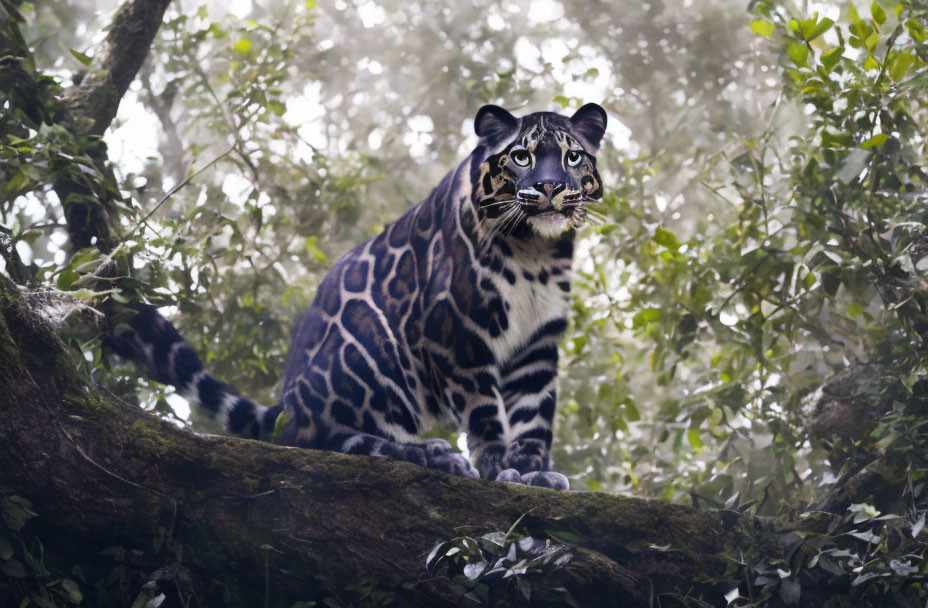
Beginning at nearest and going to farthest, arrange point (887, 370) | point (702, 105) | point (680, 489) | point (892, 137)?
point (887, 370) < point (892, 137) < point (680, 489) < point (702, 105)

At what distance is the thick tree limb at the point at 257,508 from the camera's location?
3588 millimetres

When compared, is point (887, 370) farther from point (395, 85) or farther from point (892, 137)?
point (395, 85)

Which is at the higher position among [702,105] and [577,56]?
[702,105]

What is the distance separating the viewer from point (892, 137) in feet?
16.9

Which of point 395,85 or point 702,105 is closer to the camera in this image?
point 702,105

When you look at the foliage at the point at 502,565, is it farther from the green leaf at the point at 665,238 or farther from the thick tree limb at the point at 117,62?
the thick tree limb at the point at 117,62

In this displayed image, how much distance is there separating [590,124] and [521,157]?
54cm

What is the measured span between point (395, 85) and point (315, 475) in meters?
7.57

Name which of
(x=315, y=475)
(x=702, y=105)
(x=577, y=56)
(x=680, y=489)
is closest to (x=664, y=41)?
(x=702, y=105)

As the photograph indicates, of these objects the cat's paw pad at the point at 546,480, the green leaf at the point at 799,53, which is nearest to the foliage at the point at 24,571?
the cat's paw pad at the point at 546,480

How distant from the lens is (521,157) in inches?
190

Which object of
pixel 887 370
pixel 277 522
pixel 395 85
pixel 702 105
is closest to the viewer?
pixel 277 522

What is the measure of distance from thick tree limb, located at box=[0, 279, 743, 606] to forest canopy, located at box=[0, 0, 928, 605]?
0.38m

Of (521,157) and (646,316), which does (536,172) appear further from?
(646,316)
